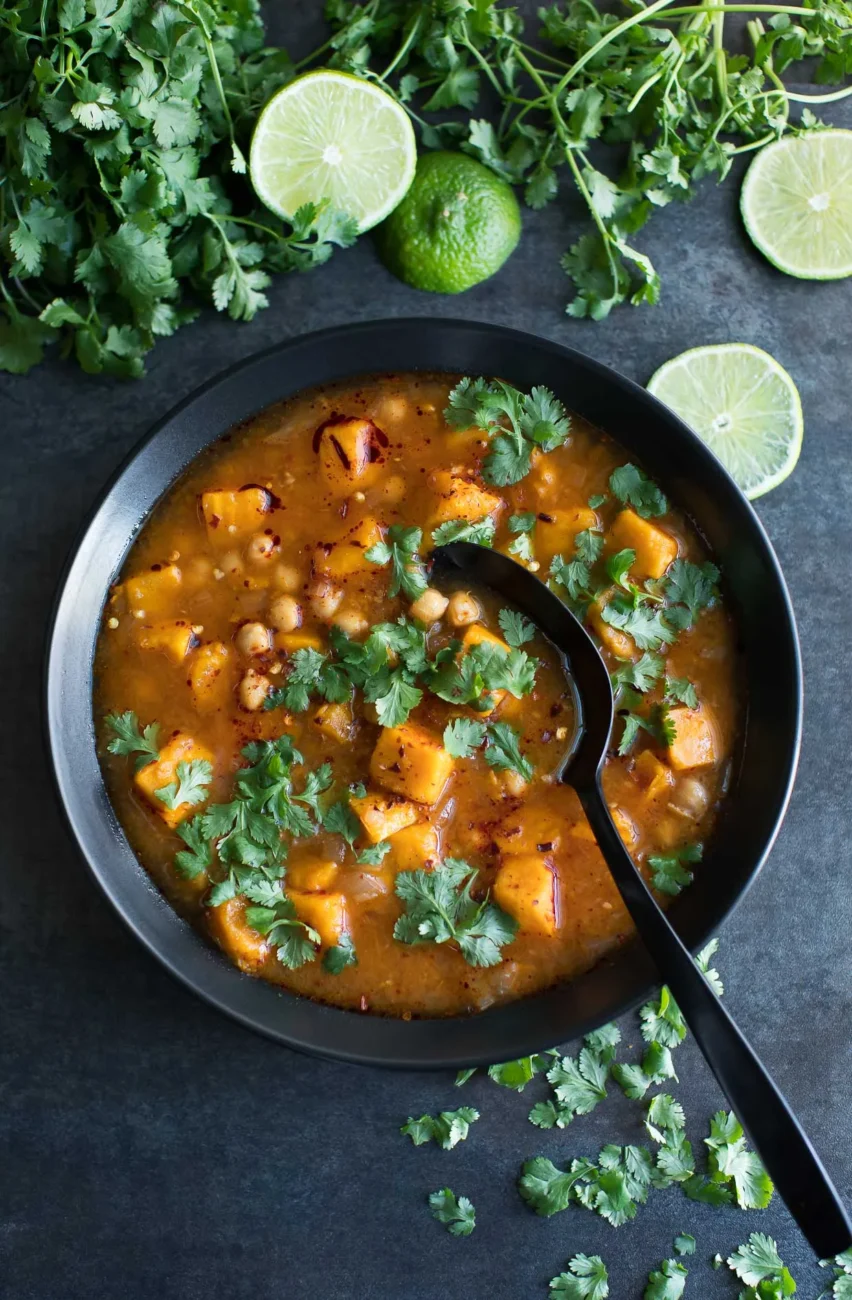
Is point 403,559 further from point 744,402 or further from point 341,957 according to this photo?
Answer: point 744,402

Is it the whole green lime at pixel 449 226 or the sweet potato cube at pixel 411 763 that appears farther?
the whole green lime at pixel 449 226

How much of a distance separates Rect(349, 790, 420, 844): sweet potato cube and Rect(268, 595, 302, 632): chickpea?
56cm

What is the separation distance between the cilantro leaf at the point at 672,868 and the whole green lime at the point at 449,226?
1.99m

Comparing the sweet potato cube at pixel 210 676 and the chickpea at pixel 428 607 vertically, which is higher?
the chickpea at pixel 428 607

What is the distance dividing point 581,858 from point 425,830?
469 mm

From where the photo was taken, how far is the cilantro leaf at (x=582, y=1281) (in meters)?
3.60

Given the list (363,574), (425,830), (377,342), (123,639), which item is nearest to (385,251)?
(377,342)

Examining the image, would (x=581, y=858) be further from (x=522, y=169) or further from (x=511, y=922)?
(x=522, y=169)

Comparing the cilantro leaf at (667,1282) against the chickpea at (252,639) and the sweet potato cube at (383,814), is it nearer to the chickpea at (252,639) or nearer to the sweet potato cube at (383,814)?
the sweet potato cube at (383,814)

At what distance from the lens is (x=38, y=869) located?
365 cm

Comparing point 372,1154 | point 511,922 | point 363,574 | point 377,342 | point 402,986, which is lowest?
point 372,1154

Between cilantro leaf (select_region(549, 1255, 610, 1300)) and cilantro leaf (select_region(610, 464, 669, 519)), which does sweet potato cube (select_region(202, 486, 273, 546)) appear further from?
cilantro leaf (select_region(549, 1255, 610, 1300))

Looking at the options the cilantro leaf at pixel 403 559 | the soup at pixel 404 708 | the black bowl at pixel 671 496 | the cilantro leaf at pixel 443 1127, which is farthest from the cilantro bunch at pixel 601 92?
the cilantro leaf at pixel 443 1127

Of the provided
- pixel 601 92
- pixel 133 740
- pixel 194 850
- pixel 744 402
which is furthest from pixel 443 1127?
pixel 601 92
